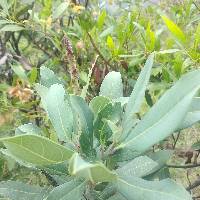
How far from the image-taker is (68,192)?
1102 mm

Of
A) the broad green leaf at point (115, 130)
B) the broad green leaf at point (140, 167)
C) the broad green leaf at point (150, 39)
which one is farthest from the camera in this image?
the broad green leaf at point (150, 39)

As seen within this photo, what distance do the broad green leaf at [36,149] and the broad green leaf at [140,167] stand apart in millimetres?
217

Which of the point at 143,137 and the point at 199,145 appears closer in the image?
the point at 143,137

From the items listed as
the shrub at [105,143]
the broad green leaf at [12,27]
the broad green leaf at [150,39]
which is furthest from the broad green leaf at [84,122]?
the broad green leaf at [12,27]

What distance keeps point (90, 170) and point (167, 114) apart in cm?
19

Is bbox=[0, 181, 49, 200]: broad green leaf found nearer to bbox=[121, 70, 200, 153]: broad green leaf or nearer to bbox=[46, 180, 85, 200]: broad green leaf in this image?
bbox=[46, 180, 85, 200]: broad green leaf

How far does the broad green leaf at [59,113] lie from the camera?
→ 1148mm

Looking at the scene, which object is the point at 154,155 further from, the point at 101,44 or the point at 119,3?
the point at 119,3

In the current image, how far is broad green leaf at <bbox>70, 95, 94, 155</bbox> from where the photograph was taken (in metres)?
1.09

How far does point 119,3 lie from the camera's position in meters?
3.41

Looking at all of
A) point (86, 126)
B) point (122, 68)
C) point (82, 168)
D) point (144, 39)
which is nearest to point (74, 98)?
point (86, 126)

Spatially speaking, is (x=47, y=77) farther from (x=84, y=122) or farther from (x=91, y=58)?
(x=91, y=58)

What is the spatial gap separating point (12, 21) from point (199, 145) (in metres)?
0.89

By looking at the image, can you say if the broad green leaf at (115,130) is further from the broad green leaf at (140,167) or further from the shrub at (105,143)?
the broad green leaf at (140,167)
